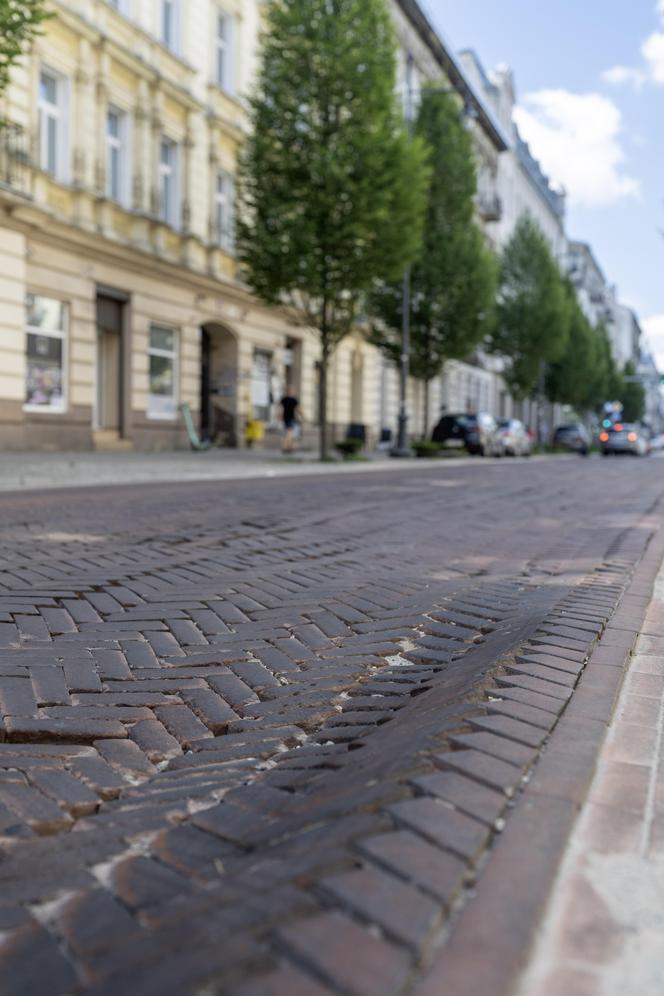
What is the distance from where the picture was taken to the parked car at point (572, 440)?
168ft

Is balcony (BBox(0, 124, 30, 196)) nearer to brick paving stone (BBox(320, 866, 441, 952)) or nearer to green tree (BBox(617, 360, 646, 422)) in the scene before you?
brick paving stone (BBox(320, 866, 441, 952))

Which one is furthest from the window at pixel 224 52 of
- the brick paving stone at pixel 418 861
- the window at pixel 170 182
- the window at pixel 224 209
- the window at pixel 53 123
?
the brick paving stone at pixel 418 861

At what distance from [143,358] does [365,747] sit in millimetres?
21460

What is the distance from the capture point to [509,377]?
1925 inches

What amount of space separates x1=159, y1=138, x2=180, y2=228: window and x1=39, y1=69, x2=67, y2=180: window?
4.30 metres

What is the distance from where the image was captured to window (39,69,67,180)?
19.9 meters

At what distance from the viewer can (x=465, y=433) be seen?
3362cm

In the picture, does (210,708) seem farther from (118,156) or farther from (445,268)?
(445,268)

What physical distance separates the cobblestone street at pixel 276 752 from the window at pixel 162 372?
696 inches

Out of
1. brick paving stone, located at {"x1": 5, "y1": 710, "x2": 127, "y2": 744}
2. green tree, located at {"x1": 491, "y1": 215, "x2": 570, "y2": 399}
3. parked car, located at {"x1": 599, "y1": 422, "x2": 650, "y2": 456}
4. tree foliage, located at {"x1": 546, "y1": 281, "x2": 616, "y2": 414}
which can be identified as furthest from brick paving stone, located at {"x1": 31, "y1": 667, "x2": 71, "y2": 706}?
tree foliage, located at {"x1": 546, "y1": 281, "x2": 616, "y2": 414}

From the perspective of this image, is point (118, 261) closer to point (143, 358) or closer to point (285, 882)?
point (143, 358)

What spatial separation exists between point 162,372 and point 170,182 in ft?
15.9

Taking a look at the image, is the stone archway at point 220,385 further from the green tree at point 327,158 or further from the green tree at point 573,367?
the green tree at point 573,367

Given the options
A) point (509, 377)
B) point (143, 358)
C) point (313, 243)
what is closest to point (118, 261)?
point (143, 358)
